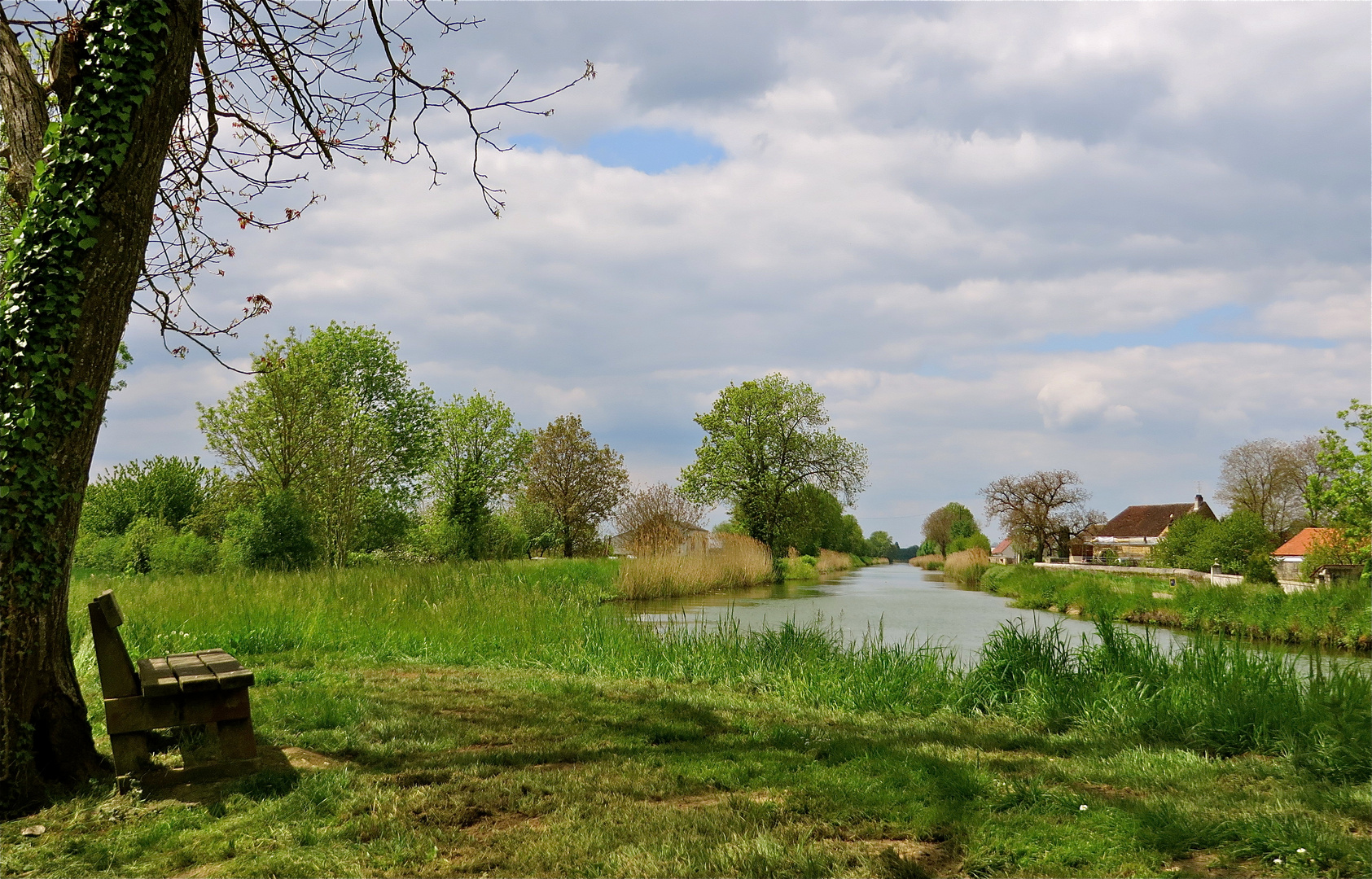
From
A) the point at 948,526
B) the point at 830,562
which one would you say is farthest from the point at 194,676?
the point at 948,526

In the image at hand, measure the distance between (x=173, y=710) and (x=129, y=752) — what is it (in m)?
0.28

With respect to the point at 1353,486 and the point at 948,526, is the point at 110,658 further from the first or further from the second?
the point at 948,526

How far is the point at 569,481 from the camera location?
1401 inches

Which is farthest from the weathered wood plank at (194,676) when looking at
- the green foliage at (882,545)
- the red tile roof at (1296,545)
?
the green foliage at (882,545)

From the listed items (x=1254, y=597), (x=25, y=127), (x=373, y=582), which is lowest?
(x=1254, y=597)

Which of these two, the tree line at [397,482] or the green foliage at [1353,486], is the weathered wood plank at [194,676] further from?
the green foliage at [1353,486]

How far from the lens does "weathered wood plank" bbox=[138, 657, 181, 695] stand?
401 cm

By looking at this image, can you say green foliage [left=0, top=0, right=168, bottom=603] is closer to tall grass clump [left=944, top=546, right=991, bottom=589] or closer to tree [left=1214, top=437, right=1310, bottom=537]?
tall grass clump [left=944, top=546, right=991, bottom=589]

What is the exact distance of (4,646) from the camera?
3.77 meters

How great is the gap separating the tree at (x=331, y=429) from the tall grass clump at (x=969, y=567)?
79.9 ft

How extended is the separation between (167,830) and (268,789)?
19.2 inches

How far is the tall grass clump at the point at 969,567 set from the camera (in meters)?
35.3

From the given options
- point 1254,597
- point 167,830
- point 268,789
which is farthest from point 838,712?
point 1254,597

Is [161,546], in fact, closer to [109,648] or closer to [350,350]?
[350,350]
